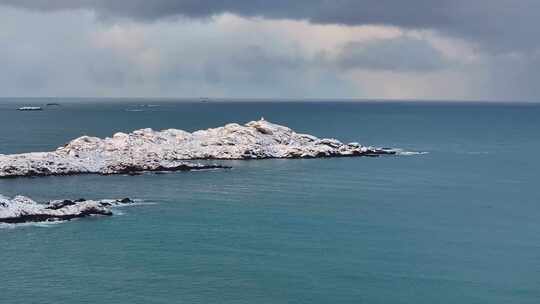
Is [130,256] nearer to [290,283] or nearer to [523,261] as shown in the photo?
[290,283]

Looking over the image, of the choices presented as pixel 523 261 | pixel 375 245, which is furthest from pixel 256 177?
pixel 523 261

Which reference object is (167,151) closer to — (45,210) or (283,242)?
(45,210)

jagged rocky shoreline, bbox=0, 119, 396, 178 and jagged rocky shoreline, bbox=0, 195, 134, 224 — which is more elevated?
jagged rocky shoreline, bbox=0, 119, 396, 178

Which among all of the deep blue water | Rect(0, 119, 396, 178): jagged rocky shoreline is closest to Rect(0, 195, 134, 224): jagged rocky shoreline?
the deep blue water

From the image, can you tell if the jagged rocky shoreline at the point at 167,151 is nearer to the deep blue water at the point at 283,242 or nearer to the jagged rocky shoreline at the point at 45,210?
the deep blue water at the point at 283,242

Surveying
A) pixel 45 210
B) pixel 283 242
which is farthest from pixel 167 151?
pixel 283 242

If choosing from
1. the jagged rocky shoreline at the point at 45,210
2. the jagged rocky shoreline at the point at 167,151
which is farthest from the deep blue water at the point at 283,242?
the jagged rocky shoreline at the point at 167,151

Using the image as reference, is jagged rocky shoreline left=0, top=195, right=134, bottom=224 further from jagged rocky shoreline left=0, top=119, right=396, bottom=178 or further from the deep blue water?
jagged rocky shoreline left=0, top=119, right=396, bottom=178
